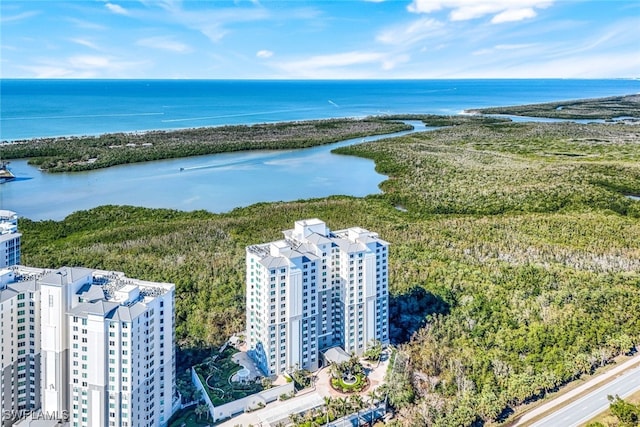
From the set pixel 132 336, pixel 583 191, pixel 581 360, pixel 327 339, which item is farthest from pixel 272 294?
pixel 583 191

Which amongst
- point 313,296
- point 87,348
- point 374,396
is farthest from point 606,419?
point 87,348

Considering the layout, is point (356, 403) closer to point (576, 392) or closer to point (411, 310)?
point (411, 310)

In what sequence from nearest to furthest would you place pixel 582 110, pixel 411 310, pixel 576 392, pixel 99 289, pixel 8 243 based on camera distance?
pixel 99 289 < pixel 576 392 < pixel 8 243 < pixel 411 310 < pixel 582 110

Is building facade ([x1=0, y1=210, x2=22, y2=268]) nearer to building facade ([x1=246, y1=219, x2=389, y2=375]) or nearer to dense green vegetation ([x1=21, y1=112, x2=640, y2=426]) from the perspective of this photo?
dense green vegetation ([x1=21, y1=112, x2=640, y2=426])

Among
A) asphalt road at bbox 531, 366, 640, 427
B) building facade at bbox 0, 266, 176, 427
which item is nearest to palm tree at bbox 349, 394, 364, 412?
asphalt road at bbox 531, 366, 640, 427

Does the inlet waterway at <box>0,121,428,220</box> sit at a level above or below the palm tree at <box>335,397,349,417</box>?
above

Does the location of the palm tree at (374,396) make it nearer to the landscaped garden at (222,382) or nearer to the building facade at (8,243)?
the landscaped garden at (222,382)
